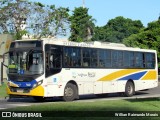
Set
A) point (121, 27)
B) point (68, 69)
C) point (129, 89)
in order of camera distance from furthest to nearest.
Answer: point (121, 27), point (129, 89), point (68, 69)

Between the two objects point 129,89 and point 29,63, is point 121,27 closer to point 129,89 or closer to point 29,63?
point 129,89

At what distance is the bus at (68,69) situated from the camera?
19641 millimetres

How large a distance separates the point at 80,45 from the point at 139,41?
3793cm

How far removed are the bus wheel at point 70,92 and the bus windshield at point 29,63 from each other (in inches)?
76.1

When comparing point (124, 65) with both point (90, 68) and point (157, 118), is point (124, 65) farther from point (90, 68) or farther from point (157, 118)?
point (157, 118)

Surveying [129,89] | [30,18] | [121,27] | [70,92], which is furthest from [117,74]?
[121,27]

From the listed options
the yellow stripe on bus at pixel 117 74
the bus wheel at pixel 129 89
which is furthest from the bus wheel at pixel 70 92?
the bus wheel at pixel 129 89

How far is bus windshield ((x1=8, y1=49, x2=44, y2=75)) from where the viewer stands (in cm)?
1956

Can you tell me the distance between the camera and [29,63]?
64.3 ft

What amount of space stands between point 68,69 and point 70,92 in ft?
3.61

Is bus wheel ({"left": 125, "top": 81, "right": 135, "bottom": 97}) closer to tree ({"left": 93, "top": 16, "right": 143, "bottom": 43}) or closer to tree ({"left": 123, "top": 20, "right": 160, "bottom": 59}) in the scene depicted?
tree ({"left": 123, "top": 20, "right": 160, "bottom": 59})

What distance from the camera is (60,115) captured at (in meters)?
12.2

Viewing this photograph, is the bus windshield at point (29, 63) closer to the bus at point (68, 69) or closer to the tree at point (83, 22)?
the bus at point (68, 69)

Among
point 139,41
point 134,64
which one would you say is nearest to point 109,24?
point 139,41
